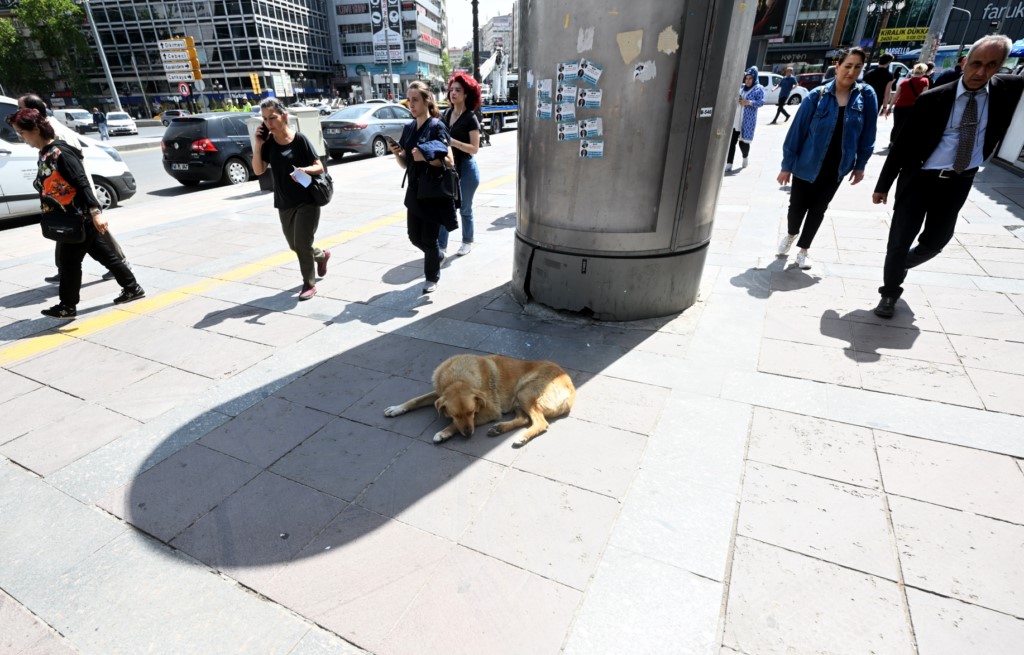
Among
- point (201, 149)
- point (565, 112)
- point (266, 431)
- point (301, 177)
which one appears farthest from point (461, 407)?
point (201, 149)

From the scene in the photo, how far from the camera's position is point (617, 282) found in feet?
13.5

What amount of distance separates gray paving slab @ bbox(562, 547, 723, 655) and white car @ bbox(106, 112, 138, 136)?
126 feet

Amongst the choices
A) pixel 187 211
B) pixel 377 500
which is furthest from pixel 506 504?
pixel 187 211

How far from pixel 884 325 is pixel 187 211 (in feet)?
34.6

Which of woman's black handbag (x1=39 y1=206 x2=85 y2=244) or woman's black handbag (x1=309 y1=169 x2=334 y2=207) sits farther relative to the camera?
woman's black handbag (x1=309 y1=169 x2=334 y2=207)

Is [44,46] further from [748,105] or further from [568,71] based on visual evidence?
[568,71]

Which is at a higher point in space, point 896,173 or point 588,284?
point 896,173

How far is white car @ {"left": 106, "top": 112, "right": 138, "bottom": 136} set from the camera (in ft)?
96.0

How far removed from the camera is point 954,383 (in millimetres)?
3250

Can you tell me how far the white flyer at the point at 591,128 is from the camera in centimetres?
371

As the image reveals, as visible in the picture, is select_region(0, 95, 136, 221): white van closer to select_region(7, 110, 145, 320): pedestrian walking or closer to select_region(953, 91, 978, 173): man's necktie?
select_region(7, 110, 145, 320): pedestrian walking

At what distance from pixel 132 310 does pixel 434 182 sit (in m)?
3.24

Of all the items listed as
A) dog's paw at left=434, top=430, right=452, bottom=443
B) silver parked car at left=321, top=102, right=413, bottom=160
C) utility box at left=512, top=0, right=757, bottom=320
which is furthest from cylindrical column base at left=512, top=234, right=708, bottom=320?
silver parked car at left=321, top=102, right=413, bottom=160

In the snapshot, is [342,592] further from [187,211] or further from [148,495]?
[187,211]
